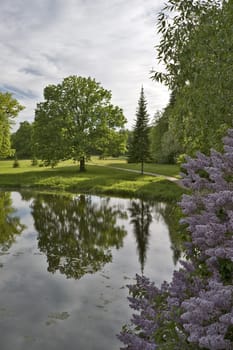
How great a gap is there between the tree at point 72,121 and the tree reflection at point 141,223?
61.6ft

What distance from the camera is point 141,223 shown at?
21297mm

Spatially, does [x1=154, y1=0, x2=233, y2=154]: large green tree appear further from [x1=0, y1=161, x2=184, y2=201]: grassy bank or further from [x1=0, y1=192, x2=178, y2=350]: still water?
[x1=0, y1=161, x2=184, y2=201]: grassy bank

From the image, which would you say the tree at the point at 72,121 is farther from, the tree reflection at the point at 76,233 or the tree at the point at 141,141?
the tree reflection at the point at 76,233

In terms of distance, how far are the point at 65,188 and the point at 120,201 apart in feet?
29.1

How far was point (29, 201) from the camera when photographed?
28.4 m

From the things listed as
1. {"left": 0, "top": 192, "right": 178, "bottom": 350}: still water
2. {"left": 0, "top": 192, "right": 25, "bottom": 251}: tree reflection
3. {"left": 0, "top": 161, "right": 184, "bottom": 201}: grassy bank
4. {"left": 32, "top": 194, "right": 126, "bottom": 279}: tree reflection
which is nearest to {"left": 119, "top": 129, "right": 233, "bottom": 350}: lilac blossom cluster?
{"left": 0, "top": 192, "right": 178, "bottom": 350}: still water

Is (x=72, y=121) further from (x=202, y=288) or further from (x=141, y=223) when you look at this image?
(x=202, y=288)

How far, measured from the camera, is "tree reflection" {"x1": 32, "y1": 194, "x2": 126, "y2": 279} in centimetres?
1332

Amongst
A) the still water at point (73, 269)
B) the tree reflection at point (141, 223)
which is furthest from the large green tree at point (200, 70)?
the tree reflection at point (141, 223)

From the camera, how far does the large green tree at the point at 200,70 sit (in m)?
6.57

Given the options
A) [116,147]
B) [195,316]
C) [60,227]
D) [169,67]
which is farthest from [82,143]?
[195,316]

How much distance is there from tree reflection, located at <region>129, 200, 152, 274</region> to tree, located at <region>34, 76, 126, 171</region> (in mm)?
18773

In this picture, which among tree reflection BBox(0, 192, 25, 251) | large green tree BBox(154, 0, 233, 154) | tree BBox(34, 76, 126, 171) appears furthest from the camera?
tree BBox(34, 76, 126, 171)

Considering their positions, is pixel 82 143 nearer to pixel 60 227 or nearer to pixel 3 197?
pixel 3 197
